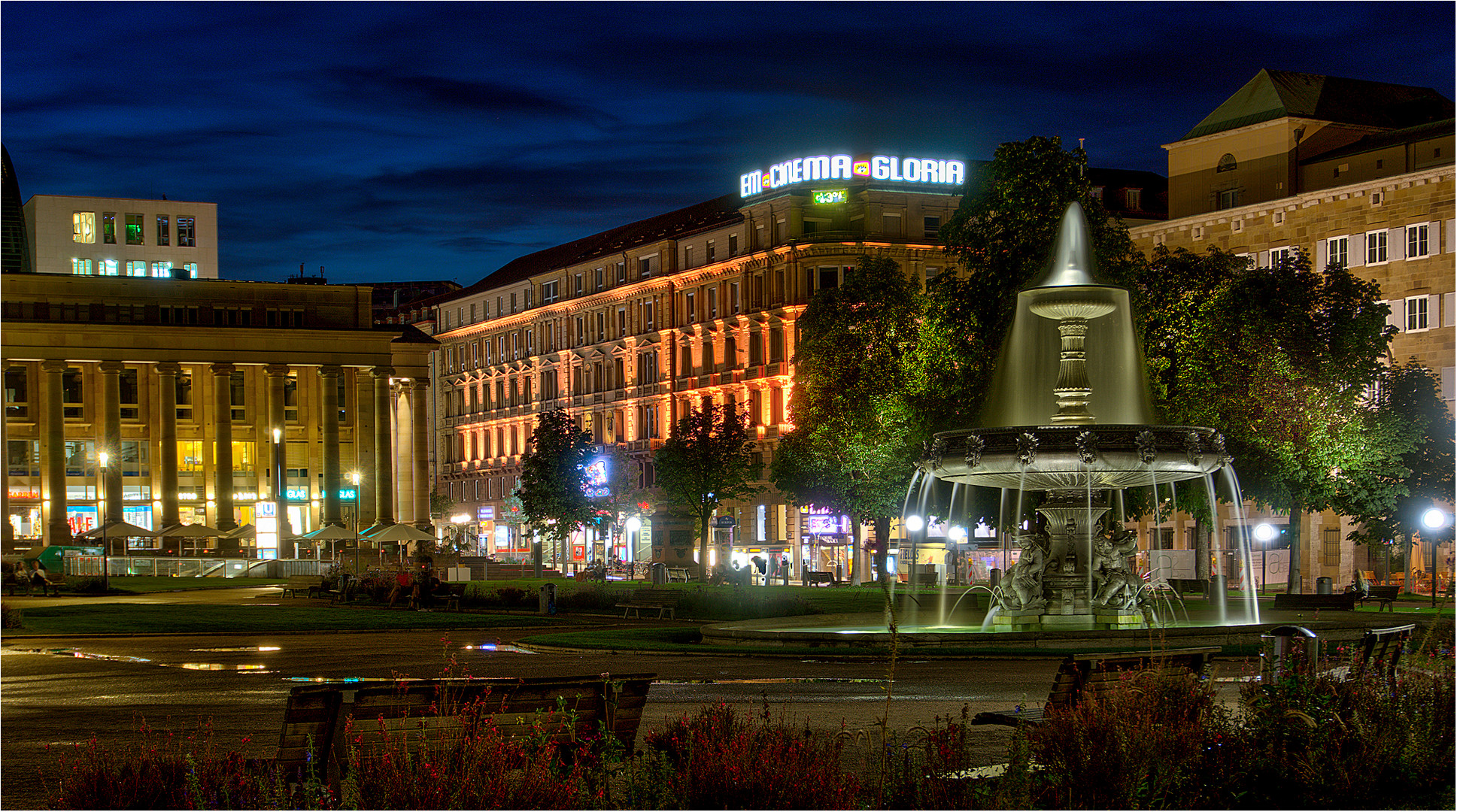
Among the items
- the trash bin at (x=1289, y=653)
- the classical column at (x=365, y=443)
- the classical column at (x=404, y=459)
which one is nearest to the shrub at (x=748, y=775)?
the trash bin at (x=1289, y=653)

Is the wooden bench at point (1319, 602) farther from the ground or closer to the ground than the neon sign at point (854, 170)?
closer to the ground

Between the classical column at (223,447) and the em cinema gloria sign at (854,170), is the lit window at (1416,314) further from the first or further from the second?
the classical column at (223,447)

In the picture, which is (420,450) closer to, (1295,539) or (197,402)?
(197,402)

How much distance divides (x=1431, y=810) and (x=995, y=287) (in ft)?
119

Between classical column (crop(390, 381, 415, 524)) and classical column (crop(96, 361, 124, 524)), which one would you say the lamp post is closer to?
classical column (crop(96, 361, 124, 524))

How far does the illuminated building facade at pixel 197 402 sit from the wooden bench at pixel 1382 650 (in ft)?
277

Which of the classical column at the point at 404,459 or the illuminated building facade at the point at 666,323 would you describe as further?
the classical column at the point at 404,459

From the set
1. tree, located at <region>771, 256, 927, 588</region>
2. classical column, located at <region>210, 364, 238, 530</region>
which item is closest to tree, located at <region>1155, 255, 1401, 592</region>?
tree, located at <region>771, 256, 927, 588</region>

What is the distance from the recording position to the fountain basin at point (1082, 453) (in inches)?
1029

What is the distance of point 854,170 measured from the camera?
89375 mm

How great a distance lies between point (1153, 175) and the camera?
10044 cm

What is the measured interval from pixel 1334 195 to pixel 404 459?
6527cm

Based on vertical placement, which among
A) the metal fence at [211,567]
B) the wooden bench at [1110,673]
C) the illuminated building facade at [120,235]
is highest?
the illuminated building facade at [120,235]

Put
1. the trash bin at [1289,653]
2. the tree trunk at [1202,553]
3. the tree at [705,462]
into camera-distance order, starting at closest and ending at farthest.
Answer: the trash bin at [1289,653], the tree trunk at [1202,553], the tree at [705,462]
